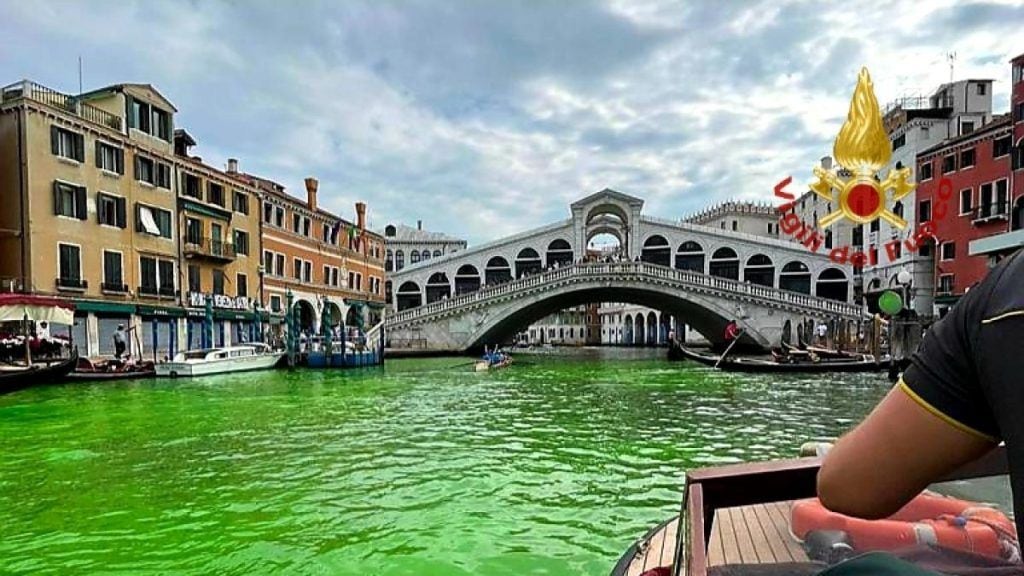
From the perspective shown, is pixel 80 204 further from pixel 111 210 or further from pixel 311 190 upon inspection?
pixel 311 190

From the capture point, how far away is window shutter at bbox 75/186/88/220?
733 inches

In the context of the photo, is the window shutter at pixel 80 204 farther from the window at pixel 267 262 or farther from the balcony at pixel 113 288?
the window at pixel 267 262

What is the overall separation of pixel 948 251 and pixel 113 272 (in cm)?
3105

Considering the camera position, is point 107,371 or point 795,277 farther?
point 795,277

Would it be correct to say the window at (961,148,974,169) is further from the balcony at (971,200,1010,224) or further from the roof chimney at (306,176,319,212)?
the roof chimney at (306,176,319,212)

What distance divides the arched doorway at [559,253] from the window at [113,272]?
83.2ft

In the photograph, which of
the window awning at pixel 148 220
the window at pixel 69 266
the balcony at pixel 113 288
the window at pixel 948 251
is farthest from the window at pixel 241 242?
the window at pixel 948 251

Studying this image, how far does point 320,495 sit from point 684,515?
4.95 metres

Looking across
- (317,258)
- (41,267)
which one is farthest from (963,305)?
(317,258)

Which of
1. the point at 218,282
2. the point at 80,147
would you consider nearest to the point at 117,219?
the point at 80,147

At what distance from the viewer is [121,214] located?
2003 cm

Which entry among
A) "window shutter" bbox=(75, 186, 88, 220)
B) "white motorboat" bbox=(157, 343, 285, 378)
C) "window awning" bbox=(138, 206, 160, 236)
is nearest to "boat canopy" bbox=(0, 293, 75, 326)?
"white motorboat" bbox=(157, 343, 285, 378)

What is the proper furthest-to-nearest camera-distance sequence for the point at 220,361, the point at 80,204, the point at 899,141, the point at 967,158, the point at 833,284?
the point at 833,284 → the point at 899,141 → the point at 967,158 → the point at 220,361 → the point at 80,204

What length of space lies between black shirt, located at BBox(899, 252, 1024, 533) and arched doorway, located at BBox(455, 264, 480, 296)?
3979cm
